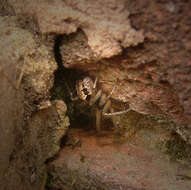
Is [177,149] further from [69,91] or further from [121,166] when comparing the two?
[69,91]

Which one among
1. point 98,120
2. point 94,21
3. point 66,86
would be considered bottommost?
point 98,120

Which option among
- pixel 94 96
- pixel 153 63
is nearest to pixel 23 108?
pixel 94 96

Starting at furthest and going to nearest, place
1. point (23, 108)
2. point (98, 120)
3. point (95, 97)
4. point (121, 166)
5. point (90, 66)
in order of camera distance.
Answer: point (98, 120) < point (95, 97) < point (121, 166) < point (90, 66) < point (23, 108)

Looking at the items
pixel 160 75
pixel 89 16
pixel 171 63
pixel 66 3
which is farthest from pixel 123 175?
pixel 66 3

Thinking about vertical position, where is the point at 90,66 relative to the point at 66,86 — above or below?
above

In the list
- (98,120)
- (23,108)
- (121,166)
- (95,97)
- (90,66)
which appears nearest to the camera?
(23,108)

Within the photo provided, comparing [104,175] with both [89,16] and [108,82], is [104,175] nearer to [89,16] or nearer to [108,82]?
[108,82]

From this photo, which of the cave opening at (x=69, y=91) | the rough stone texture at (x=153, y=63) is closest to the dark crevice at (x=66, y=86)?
the cave opening at (x=69, y=91)

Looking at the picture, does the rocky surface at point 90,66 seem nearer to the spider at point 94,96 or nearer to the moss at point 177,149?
the moss at point 177,149

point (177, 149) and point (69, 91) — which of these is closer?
point (177, 149)
